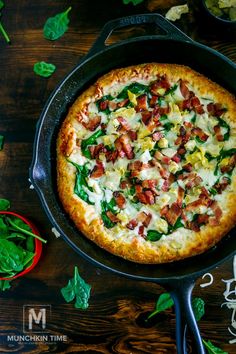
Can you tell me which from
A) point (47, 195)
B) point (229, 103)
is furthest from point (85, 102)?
point (229, 103)

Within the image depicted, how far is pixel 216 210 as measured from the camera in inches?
124

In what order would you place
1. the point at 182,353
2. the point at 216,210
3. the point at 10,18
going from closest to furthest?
1. the point at 182,353
2. the point at 216,210
3. the point at 10,18

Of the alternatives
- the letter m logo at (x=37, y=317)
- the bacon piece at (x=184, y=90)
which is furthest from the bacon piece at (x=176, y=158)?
the letter m logo at (x=37, y=317)

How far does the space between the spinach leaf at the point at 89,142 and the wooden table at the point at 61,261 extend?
17.2 inches

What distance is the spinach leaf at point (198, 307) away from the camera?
337 centimetres

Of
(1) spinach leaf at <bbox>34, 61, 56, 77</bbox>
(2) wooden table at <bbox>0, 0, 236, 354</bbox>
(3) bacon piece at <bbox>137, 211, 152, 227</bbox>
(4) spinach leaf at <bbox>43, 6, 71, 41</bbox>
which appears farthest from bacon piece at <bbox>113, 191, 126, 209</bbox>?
(4) spinach leaf at <bbox>43, 6, 71, 41</bbox>

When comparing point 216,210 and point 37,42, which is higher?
point 37,42

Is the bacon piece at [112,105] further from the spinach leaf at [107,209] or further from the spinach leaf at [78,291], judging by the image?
the spinach leaf at [78,291]

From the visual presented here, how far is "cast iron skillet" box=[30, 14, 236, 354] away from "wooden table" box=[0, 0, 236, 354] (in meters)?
0.24

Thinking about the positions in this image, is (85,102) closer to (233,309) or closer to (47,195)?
(47,195)

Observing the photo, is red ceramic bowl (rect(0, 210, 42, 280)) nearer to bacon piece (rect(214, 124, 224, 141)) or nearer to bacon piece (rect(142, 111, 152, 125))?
bacon piece (rect(142, 111, 152, 125))

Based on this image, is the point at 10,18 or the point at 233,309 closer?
the point at 233,309

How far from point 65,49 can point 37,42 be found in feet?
0.60

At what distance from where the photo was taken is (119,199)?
3211 mm
